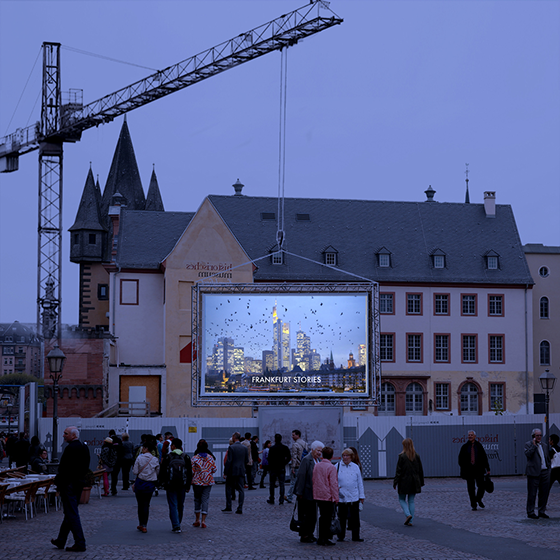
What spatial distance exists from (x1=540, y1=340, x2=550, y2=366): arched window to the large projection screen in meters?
27.8

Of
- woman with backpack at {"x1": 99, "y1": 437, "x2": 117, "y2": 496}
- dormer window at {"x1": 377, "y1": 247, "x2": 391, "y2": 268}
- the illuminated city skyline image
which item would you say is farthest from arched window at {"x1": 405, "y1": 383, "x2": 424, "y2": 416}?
woman with backpack at {"x1": 99, "y1": 437, "x2": 117, "y2": 496}

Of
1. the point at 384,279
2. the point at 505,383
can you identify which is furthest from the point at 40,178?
the point at 505,383

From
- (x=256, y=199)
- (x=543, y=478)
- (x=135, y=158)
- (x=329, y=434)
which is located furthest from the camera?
(x=135, y=158)

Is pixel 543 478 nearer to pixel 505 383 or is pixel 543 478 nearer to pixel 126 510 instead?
pixel 126 510

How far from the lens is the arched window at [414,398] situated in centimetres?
5506

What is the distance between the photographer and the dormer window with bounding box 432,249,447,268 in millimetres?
57781

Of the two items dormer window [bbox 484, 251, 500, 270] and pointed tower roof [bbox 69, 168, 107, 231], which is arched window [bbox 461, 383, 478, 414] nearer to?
dormer window [bbox 484, 251, 500, 270]

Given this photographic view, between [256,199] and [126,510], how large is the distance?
40462 mm

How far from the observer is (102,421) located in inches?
1319

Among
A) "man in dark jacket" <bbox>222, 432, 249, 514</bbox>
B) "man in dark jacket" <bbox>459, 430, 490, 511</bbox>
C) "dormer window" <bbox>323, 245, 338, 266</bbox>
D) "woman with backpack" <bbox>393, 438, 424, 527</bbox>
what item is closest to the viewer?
"woman with backpack" <bbox>393, 438, 424, 527</bbox>

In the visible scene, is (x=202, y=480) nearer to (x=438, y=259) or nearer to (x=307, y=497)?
(x=307, y=497)

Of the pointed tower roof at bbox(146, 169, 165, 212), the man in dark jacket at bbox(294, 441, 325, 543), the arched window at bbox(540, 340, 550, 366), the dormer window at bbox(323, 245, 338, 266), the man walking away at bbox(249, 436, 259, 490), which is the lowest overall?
the man walking away at bbox(249, 436, 259, 490)

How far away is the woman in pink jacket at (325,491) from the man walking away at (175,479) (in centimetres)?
259

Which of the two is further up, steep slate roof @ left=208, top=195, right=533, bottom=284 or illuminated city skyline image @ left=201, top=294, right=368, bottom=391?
steep slate roof @ left=208, top=195, right=533, bottom=284
